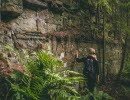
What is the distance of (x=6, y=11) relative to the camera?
7707 millimetres

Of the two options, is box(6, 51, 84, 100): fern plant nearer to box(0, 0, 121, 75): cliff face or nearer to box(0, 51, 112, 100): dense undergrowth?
box(0, 51, 112, 100): dense undergrowth

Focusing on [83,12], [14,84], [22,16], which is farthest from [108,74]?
[14,84]

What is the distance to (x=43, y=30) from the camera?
29.4ft

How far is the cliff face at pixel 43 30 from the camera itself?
7.83 m

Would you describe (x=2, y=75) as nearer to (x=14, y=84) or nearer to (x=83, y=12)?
(x=14, y=84)

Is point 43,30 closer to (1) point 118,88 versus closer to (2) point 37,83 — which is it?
(2) point 37,83

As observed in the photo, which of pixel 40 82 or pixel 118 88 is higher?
pixel 40 82

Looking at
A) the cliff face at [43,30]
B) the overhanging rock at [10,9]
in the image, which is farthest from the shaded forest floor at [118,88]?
the overhanging rock at [10,9]

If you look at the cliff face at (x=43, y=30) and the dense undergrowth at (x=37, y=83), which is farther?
the cliff face at (x=43, y=30)

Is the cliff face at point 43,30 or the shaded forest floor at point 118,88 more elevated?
the cliff face at point 43,30

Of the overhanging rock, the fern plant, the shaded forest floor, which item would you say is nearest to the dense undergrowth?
the fern plant

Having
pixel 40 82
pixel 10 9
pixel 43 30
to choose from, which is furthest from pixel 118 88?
pixel 10 9

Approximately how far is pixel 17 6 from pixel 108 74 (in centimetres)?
514

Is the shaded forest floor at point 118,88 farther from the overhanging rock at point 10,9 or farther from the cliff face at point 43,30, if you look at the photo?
the overhanging rock at point 10,9
